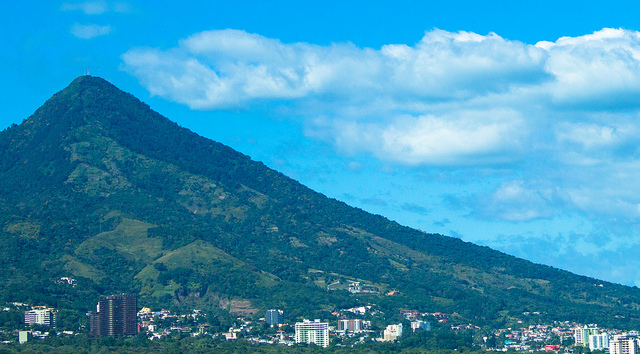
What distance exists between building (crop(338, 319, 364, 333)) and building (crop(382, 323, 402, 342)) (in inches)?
235

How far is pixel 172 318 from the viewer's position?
18500 centimetres

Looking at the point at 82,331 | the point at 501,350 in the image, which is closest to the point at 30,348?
the point at 82,331

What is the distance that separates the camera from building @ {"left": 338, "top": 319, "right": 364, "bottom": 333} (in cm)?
19200

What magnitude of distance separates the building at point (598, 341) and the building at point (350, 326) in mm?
42290

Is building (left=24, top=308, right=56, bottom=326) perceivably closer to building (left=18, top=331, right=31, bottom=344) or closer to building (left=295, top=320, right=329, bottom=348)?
building (left=18, top=331, right=31, bottom=344)

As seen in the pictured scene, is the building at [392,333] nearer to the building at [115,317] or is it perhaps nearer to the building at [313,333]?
A: the building at [313,333]

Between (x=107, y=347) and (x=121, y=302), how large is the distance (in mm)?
20510

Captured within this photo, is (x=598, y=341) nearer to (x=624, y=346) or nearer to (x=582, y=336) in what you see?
(x=582, y=336)

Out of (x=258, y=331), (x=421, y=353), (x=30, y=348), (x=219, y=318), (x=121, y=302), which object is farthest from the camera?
(x=219, y=318)

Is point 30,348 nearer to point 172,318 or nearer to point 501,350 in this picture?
point 172,318

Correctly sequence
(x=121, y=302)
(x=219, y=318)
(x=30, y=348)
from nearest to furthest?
1. (x=30, y=348)
2. (x=121, y=302)
3. (x=219, y=318)

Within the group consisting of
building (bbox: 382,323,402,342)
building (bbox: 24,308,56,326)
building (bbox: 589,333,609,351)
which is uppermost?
building (bbox: 24,308,56,326)

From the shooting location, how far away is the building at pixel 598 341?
591ft

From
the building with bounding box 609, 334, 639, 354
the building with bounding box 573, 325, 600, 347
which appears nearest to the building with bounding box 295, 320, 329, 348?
the building with bounding box 573, 325, 600, 347
